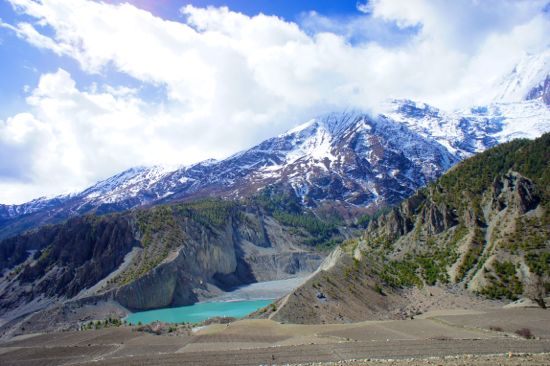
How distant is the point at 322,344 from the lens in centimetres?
4584

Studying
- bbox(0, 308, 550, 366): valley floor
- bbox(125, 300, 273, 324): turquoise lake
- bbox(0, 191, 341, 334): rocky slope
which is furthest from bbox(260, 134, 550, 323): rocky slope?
bbox(0, 191, 341, 334): rocky slope

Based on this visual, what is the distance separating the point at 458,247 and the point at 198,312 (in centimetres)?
5911

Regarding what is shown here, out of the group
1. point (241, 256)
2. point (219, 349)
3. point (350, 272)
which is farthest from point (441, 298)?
point (241, 256)

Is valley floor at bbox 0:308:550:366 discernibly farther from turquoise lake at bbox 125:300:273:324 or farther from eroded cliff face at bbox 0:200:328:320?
eroded cliff face at bbox 0:200:328:320

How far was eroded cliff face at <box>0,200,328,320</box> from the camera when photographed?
118375 mm

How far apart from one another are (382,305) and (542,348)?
29.8 m

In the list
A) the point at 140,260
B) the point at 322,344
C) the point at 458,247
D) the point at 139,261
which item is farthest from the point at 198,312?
the point at 322,344

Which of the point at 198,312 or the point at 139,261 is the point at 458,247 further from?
the point at 139,261

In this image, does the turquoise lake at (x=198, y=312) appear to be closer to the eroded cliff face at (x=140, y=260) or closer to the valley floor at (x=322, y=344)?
the eroded cliff face at (x=140, y=260)

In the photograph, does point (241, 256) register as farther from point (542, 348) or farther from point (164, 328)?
point (542, 348)

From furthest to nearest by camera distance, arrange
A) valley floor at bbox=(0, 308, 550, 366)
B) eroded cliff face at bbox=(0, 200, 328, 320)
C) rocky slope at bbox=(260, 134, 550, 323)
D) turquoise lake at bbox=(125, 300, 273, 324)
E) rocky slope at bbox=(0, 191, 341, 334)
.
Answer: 1. eroded cliff face at bbox=(0, 200, 328, 320)
2. rocky slope at bbox=(0, 191, 341, 334)
3. turquoise lake at bbox=(125, 300, 273, 324)
4. rocky slope at bbox=(260, 134, 550, 323)
5. valley floor at bbox=(0, 308, 550, 366)

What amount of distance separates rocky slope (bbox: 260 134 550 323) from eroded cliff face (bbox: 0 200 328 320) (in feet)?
180

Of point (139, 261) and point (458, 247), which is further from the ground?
point (139, 261)

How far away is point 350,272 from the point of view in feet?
243
